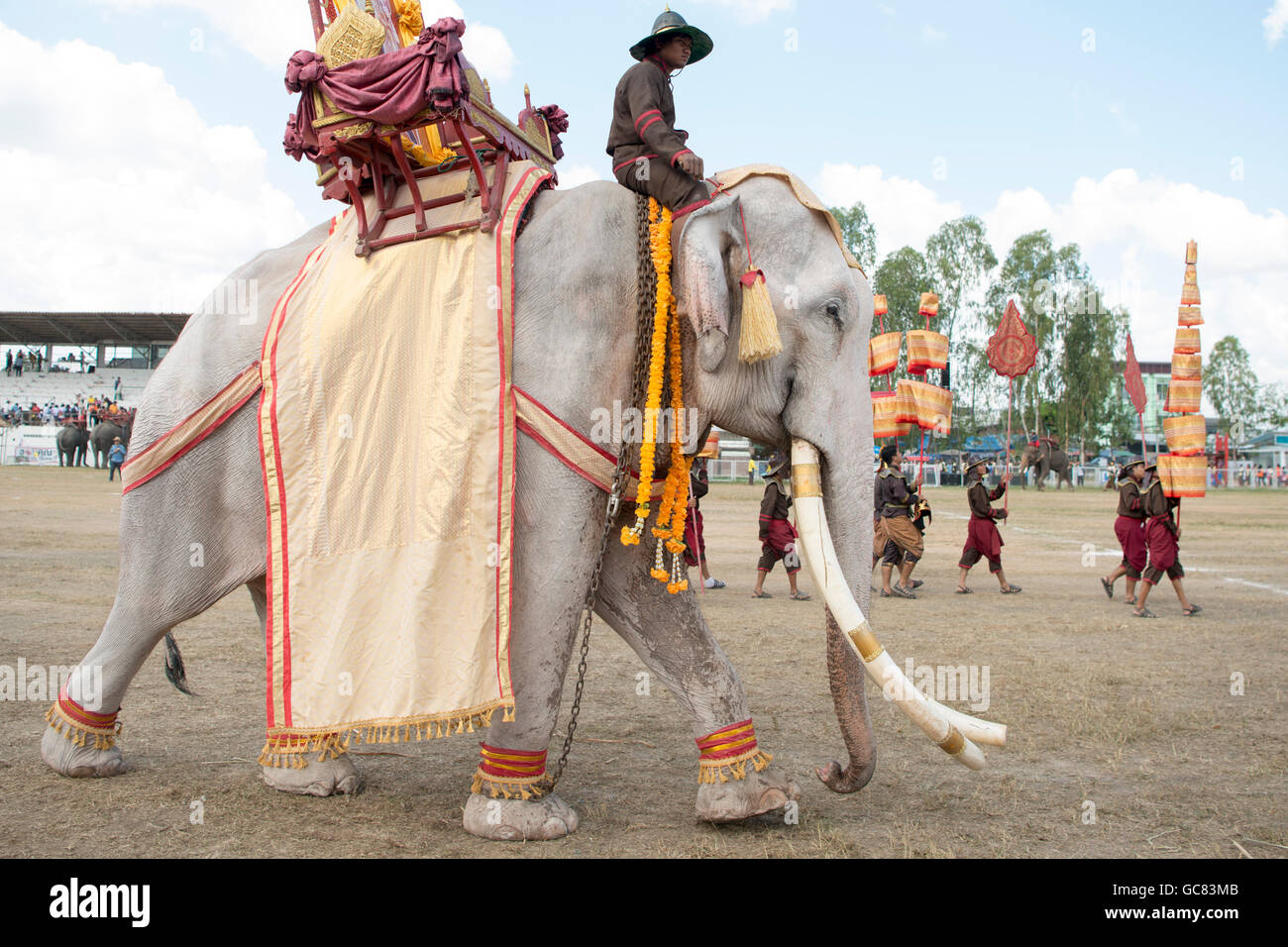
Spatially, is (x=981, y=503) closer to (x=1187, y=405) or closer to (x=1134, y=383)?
(x=1134, y=383)

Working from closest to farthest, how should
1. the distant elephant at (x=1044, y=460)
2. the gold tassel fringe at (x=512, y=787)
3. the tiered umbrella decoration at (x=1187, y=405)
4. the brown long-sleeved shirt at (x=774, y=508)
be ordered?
1. the gold tassel fringe at (x=512, y=787)
2. the tiered umbrella decoration at (x=1187, y=405)
3. the brown long-sleeved shirt at (x=774, y=508)
4. the distant elephant at (x=1044, y=460)

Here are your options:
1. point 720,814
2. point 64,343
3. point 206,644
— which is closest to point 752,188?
point 720,814

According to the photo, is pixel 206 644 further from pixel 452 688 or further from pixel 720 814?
pixel 720 814

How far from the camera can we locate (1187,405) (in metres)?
10.3

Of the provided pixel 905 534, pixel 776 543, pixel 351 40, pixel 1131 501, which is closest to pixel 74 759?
pixel 351 40

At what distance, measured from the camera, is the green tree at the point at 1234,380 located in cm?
8181

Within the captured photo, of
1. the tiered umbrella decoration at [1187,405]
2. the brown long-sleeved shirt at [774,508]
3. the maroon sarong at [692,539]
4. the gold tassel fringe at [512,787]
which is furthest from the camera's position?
the brown long-sleeved shirt at [774,508]

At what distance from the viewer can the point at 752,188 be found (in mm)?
4488

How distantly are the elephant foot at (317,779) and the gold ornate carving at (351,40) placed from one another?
314 cm

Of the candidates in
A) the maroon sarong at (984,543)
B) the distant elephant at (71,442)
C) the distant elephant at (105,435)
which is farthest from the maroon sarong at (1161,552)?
the distant elephant at (71,442)

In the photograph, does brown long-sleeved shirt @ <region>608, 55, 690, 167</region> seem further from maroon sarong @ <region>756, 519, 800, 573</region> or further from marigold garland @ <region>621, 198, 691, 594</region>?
maroon sarong @ <region>756, 519, 800, 573</region>

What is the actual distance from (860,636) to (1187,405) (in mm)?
7804

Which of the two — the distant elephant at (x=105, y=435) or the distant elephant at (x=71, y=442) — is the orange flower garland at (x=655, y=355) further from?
the distant elephant at (x=71, y=442)

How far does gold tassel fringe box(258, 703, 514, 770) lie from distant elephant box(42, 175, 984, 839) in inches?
2.0
